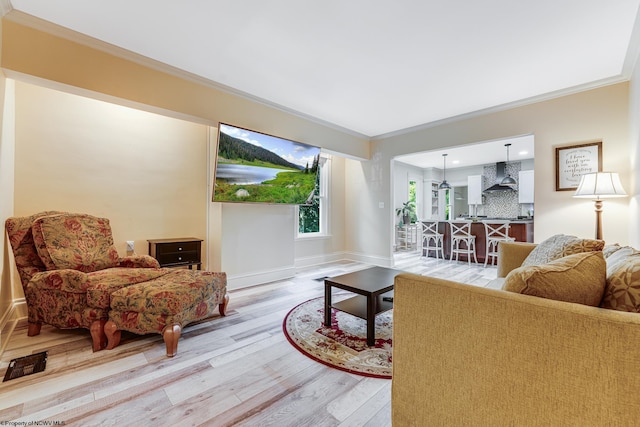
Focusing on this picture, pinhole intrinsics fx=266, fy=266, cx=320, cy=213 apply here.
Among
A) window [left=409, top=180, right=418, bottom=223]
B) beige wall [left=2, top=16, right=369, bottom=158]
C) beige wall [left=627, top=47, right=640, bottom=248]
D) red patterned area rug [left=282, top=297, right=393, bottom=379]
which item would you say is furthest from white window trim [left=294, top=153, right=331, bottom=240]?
beige wall [left=627, top=47, right=640, bottom=248]

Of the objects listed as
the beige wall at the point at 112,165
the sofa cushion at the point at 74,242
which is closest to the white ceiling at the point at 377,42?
the beige wall at the point at 112,165

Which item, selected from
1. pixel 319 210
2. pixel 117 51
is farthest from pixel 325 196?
pixel 117 51

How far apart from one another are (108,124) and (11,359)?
2396mm

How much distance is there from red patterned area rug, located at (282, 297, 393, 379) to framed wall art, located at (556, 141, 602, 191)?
270 cm

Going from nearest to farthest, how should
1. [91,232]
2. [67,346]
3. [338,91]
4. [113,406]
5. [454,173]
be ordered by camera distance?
1. [113,406]
2. [67,346]
3. [91,232]
4. [338,91]
5. [454,173]

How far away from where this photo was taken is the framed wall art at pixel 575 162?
3010 millimetres

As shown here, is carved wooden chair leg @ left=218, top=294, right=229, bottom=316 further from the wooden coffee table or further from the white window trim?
the white window trim

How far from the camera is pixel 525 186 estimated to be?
7.06m

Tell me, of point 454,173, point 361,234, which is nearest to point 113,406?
point 361,234

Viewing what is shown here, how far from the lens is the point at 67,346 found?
200 cm

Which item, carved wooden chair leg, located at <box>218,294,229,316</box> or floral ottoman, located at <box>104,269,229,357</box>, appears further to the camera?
carved wooden chair leg, located at <box>218,294,229,316</box>

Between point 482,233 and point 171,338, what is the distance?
19.2ft

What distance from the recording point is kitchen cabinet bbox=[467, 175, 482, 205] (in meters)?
7.98

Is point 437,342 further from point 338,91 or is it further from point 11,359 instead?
point 338,91
